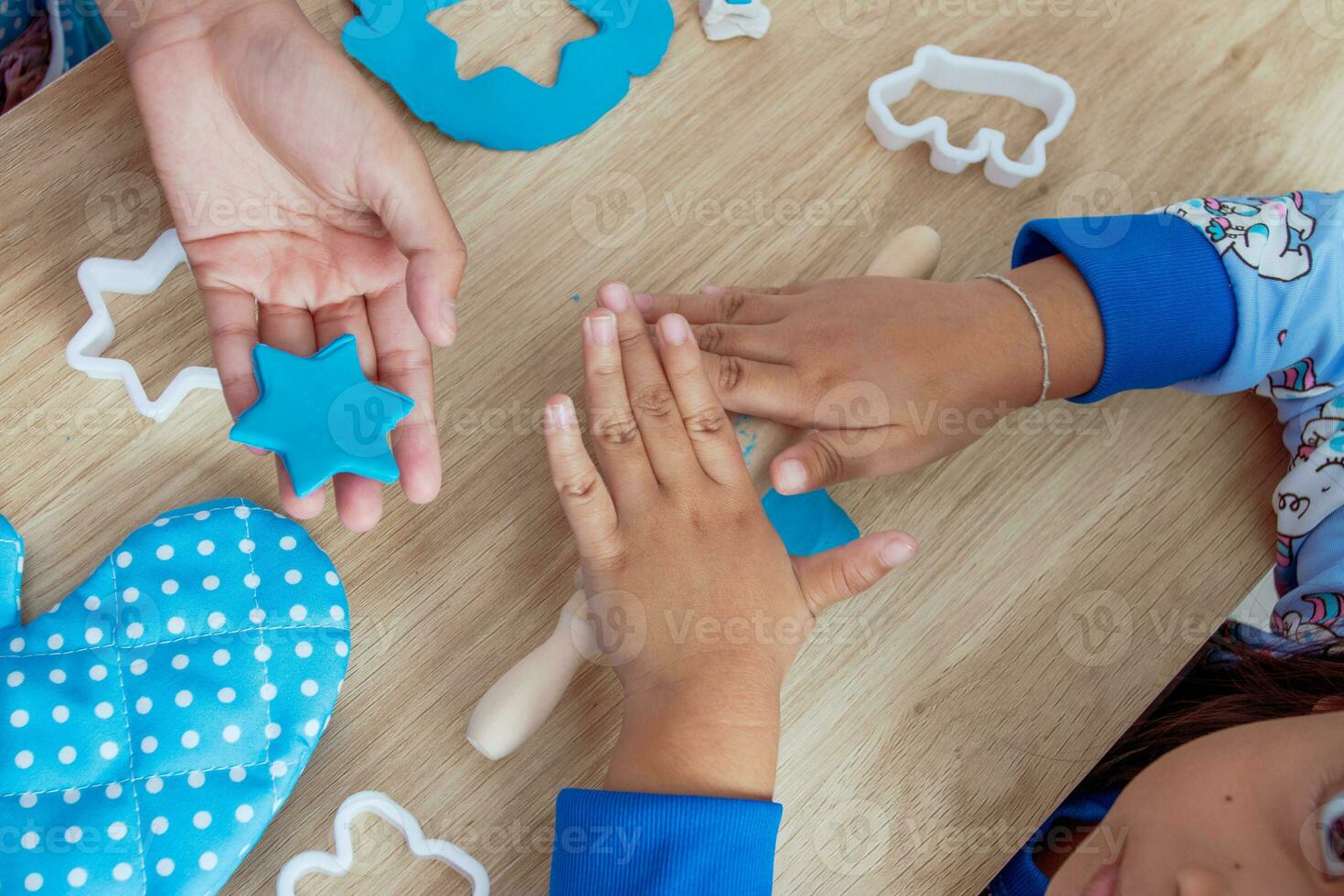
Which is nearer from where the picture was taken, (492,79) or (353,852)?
(353,852)

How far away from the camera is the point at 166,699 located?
2.05ft

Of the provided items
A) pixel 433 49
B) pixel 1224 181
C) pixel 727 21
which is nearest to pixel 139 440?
pixel 433 49

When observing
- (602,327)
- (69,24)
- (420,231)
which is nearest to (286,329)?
(420,231)

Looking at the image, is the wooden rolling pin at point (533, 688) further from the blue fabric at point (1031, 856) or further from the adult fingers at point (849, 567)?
the blue fabric at point (1031, 856)

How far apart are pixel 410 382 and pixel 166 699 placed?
0.87ft

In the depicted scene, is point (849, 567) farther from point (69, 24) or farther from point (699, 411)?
point (69, 24)

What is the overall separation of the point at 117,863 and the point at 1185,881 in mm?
657

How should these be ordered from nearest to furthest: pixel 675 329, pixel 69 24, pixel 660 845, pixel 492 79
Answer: pixel 660 845
pixel 675 329
pixel 492 79
pixel 69 24

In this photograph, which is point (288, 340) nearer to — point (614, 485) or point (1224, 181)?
point (614, 485)

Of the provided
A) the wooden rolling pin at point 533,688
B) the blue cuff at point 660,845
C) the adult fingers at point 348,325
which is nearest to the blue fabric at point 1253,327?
the blue cuff at point 660,845

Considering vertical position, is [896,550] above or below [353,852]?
above

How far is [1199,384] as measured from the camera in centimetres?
78

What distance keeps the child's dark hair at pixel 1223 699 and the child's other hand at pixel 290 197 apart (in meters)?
0.60

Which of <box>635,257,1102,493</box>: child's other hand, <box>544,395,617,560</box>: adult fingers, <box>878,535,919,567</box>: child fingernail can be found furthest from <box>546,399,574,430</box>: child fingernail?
<box>878,535,919,567</box>: child fingernail
